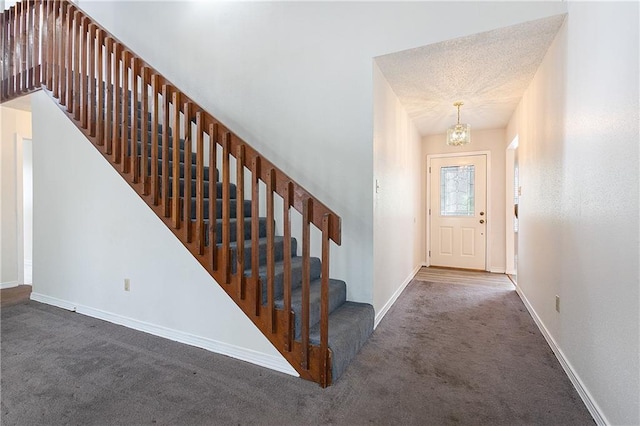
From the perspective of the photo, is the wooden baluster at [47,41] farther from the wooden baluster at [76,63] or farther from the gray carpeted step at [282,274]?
the gray carpeted step at [282,274]

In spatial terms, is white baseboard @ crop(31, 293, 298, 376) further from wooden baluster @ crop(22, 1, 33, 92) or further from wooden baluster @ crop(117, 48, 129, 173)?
wooden baluster @ crop(22, 1, 33, 92)

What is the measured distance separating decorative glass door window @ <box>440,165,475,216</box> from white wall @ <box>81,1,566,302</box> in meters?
3.20

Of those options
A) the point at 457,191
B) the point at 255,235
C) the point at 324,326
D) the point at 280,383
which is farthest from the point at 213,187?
the point at 457,191

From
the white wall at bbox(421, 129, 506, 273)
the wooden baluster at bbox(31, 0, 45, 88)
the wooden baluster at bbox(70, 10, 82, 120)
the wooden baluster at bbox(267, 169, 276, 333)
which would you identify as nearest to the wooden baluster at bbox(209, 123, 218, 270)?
the wooden baluster at bbox(267, 169, 276, 333)

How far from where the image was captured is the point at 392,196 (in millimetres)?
3256

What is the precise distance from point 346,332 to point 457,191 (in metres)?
4.06

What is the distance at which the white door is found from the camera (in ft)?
16.6

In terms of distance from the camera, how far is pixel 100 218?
288cm

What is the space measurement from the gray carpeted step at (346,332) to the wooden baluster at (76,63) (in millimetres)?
2993

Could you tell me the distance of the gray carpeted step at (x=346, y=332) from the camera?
6.24 ft

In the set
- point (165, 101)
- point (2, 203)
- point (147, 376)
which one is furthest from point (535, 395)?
point (2, 203)

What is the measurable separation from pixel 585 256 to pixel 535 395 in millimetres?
854

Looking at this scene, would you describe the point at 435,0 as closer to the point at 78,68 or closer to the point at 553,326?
the point at 553,326

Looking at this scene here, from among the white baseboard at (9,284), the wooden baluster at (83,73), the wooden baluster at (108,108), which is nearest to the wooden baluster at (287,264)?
the wooden baluster at (108,108)
